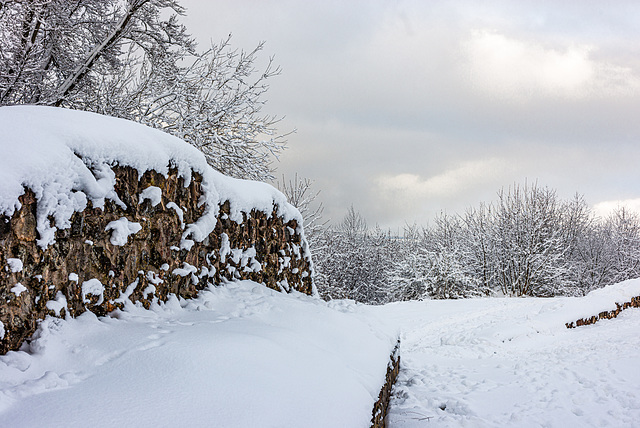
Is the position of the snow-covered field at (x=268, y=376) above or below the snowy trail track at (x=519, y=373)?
above

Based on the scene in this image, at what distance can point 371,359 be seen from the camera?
11.2 feet

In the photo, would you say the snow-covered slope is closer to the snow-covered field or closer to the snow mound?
the snow-covered field

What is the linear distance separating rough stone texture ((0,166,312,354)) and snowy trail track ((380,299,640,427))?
7.98ft

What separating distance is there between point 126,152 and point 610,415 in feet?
17.5

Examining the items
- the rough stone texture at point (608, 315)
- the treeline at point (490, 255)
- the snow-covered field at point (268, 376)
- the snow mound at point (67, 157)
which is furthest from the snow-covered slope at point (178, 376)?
the treeline at point (490, 255)

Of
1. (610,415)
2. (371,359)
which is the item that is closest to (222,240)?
(371,359)

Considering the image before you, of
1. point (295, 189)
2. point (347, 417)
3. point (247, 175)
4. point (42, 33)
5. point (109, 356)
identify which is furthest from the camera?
point (295, 189)

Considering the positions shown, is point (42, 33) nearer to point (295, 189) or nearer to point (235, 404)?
point (235, 404)

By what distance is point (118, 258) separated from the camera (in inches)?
102

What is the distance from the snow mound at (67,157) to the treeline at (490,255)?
17.0 m

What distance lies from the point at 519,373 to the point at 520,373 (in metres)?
0.01

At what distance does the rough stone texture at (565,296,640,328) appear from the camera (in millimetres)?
9963

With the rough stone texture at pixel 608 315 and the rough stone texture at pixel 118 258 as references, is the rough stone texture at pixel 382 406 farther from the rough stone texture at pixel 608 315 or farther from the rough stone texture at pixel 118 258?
the rough stone texture at pixel 608 315

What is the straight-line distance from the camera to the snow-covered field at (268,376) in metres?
1.61
